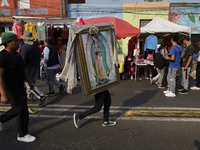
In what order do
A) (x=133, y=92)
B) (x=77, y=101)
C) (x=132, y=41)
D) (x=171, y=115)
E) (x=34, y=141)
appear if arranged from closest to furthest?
(x=34, y=141), (x=171, y=115), (x=77, y=101), (x=133, y=92), (x=132, y=41)

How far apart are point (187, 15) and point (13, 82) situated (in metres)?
17.4

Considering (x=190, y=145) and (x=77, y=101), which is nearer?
(x=190, y=145)

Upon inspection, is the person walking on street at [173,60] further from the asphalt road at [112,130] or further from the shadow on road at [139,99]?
the asphalt road at [112,130]

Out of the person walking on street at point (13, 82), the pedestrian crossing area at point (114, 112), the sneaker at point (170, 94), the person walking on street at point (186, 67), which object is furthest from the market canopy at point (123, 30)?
the person walking on street at point (13, 82)

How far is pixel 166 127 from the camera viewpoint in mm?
3633

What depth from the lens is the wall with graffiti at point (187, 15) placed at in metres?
15.8

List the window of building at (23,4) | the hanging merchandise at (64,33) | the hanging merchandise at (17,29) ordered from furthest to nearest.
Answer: the window of building at (23,4)
the hanging merchandise at (64,33)
the hanging merchandise at (17,29)

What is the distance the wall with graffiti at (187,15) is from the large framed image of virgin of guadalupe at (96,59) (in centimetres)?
1493

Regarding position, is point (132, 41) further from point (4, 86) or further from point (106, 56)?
point (4, 86)

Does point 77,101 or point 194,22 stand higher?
point 194,22

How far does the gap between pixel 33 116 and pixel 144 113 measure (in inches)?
114

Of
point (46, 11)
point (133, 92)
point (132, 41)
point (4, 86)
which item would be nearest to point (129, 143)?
point (4, 86)

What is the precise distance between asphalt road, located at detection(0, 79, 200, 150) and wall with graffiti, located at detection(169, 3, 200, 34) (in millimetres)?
13256

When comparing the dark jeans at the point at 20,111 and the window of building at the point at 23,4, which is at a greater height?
the window of building at the point at 23,4
